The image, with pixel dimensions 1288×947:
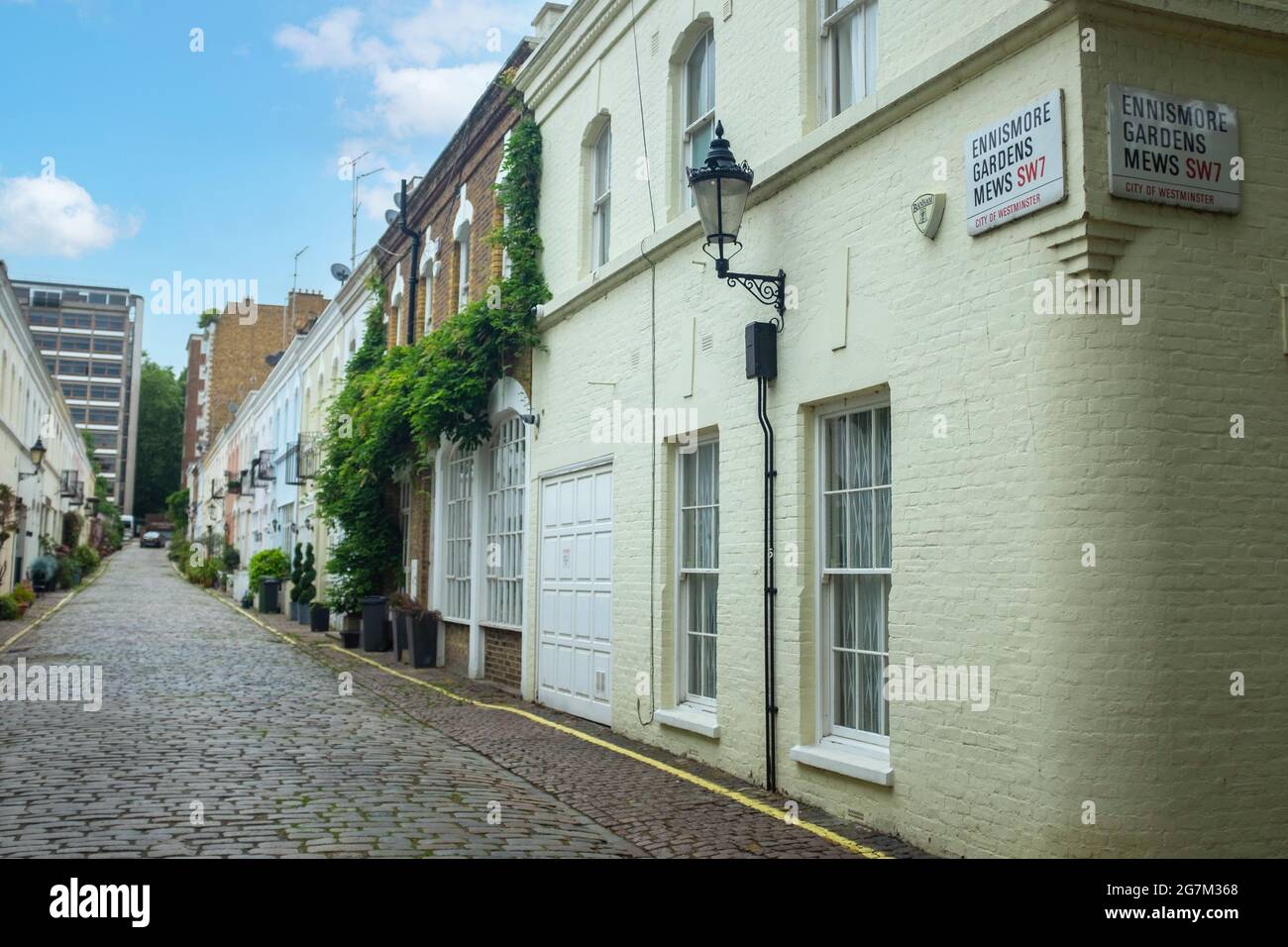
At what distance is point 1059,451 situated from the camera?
5.88 meters

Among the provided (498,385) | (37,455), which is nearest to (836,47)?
(498,385)

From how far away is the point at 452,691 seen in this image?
14.2 m

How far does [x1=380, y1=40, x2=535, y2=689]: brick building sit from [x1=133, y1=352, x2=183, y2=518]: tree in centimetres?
9491

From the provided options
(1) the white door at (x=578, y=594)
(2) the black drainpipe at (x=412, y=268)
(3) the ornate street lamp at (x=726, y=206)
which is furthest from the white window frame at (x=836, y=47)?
(2) the black drainpipe at (x=412, y=268)

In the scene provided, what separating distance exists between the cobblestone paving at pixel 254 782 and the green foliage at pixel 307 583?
→ 1242 centimetres

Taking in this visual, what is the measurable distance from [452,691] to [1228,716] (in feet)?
32.5

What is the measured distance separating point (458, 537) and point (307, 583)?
1181 centimetres

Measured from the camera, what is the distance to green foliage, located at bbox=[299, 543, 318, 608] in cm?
2750

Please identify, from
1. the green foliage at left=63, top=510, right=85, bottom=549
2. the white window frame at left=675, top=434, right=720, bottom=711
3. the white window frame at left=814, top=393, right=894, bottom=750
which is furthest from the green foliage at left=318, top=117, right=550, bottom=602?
the green foliage at left=63, top=510, right=85, bottom=549

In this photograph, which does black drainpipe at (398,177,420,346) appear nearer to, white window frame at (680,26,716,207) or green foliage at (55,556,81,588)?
white window frame at (680,26,716,207)

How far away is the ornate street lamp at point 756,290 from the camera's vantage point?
8.30m

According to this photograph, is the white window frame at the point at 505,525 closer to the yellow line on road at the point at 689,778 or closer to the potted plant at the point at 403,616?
the yellow line on road at the point at 689,778

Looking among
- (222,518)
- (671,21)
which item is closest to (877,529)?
(671,21)
